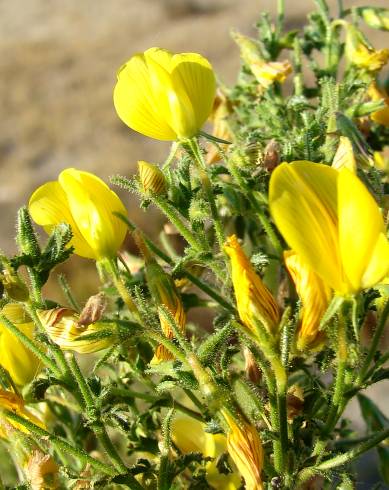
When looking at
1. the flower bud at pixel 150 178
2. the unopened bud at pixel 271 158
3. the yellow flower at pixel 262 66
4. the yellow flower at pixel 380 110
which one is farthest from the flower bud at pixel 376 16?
the flower bud at pixel 150 178

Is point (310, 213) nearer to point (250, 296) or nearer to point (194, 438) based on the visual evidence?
point (250, 296)

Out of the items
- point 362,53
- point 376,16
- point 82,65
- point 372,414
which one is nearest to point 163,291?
point 372,414

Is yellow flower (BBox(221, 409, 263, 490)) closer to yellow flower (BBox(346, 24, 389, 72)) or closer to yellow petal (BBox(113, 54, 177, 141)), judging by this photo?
yellow petal (BBox(113, 54, 177, 141))

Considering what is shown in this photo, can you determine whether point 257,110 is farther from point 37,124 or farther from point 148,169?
point 37,124

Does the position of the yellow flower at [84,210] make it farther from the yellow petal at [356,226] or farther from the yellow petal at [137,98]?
the yellow petal at [356,226]

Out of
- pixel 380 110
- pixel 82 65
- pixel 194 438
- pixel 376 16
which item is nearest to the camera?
pixel 194 438

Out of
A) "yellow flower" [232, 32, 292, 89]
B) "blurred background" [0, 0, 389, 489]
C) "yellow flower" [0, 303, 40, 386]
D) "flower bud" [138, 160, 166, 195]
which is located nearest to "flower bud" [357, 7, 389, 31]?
"yellow flower" [232, 32, 292, 89]
